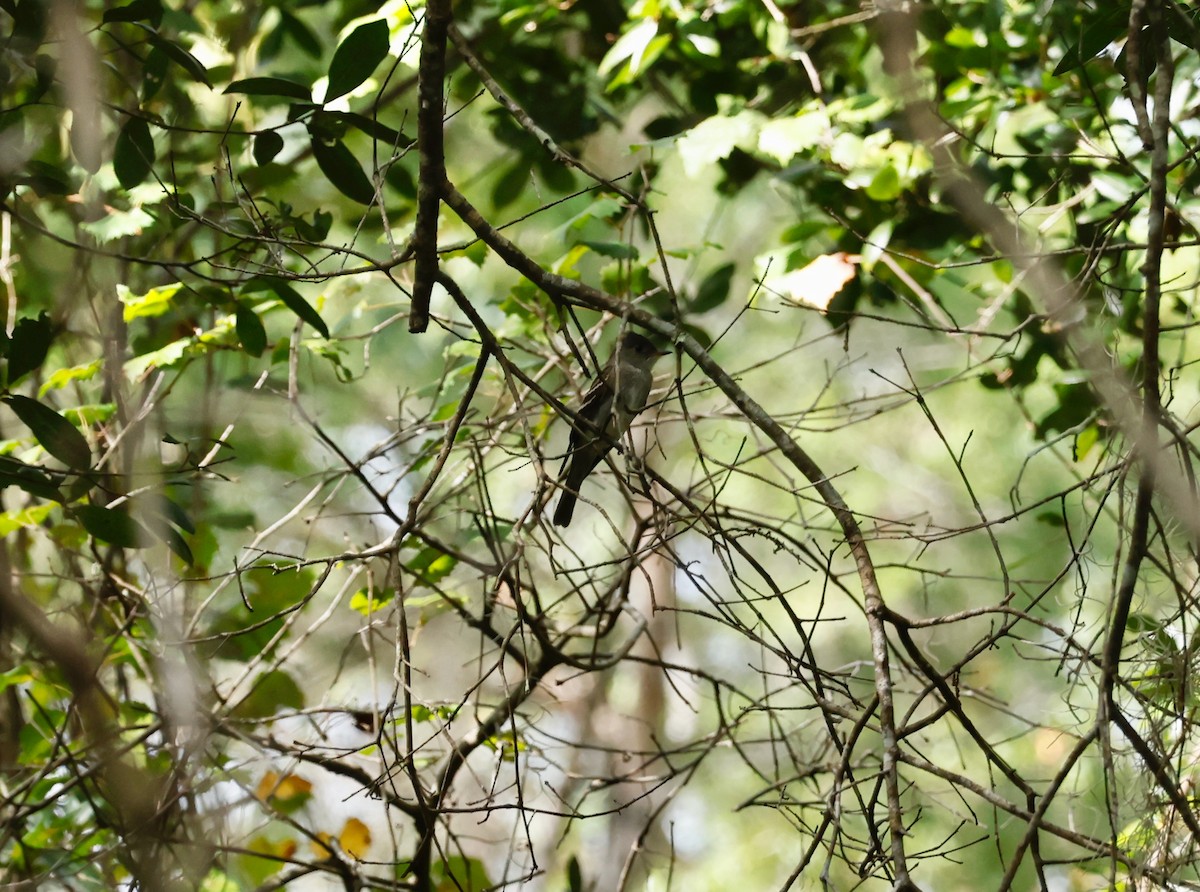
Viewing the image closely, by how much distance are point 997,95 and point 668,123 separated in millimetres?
1176

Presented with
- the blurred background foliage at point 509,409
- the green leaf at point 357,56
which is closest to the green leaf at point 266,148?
the blurred background foliage at point 509,409

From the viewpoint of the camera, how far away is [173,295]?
9.15 feet

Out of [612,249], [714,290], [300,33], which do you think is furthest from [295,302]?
[300,33]

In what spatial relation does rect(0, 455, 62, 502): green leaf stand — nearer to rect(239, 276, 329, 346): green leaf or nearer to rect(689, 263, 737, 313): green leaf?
rect(239, 276, 329, 346): green leaf

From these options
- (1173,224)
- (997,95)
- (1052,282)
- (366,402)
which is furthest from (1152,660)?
(366,402)

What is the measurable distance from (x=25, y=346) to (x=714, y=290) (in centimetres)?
200

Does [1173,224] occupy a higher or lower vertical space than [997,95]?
lower

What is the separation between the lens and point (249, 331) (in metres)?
2.67

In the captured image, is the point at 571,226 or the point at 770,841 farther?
the point at 770,841

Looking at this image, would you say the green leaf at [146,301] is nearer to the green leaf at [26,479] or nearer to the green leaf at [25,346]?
the green leaf at [25,346]

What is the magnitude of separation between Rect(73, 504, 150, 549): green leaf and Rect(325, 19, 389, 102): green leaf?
953 mm

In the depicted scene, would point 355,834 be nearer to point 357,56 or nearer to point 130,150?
point 130,150

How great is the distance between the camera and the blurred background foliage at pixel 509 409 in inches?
73.2

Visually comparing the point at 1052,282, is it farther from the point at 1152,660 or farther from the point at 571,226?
the point at 571,226
